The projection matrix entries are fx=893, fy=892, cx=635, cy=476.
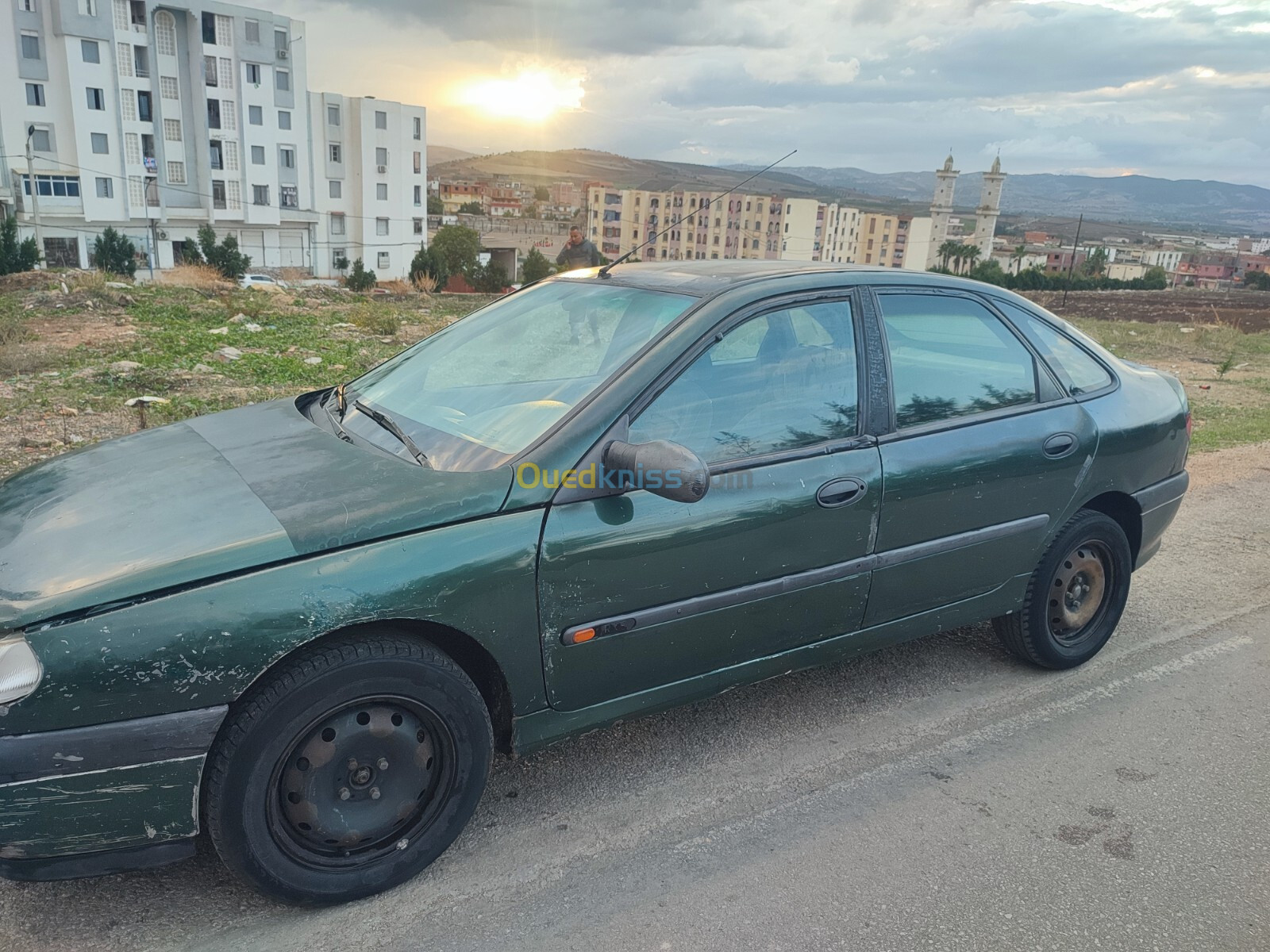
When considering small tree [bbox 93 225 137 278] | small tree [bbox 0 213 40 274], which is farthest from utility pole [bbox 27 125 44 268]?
small tree [bbox 0 213 40 274]

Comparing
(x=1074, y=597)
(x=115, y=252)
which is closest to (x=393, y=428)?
(x=1074, y=597)

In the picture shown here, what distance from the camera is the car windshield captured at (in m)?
2.76

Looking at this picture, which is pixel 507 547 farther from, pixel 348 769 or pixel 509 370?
pixel 509 370

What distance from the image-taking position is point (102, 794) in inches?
80.5

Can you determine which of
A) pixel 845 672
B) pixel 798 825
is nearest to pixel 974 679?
pixel 845 672

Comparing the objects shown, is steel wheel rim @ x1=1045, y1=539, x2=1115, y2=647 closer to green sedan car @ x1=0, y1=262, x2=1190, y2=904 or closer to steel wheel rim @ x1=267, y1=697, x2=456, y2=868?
green sedan car @ x1=0, y1=262, x2=1190, y2=904

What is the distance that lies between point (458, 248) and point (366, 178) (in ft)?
35.4

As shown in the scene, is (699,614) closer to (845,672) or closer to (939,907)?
(939,907)

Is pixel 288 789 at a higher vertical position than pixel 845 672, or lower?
higher

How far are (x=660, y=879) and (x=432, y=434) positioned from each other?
151cm

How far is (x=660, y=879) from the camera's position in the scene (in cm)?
256

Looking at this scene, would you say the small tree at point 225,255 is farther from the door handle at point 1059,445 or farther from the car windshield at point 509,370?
the door handle at point 1059,445

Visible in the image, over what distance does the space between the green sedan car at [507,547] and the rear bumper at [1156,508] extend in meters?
0.21

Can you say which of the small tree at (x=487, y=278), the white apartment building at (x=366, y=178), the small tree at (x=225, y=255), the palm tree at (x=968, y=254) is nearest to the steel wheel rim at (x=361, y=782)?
the small tree at (x=225, y=255)
